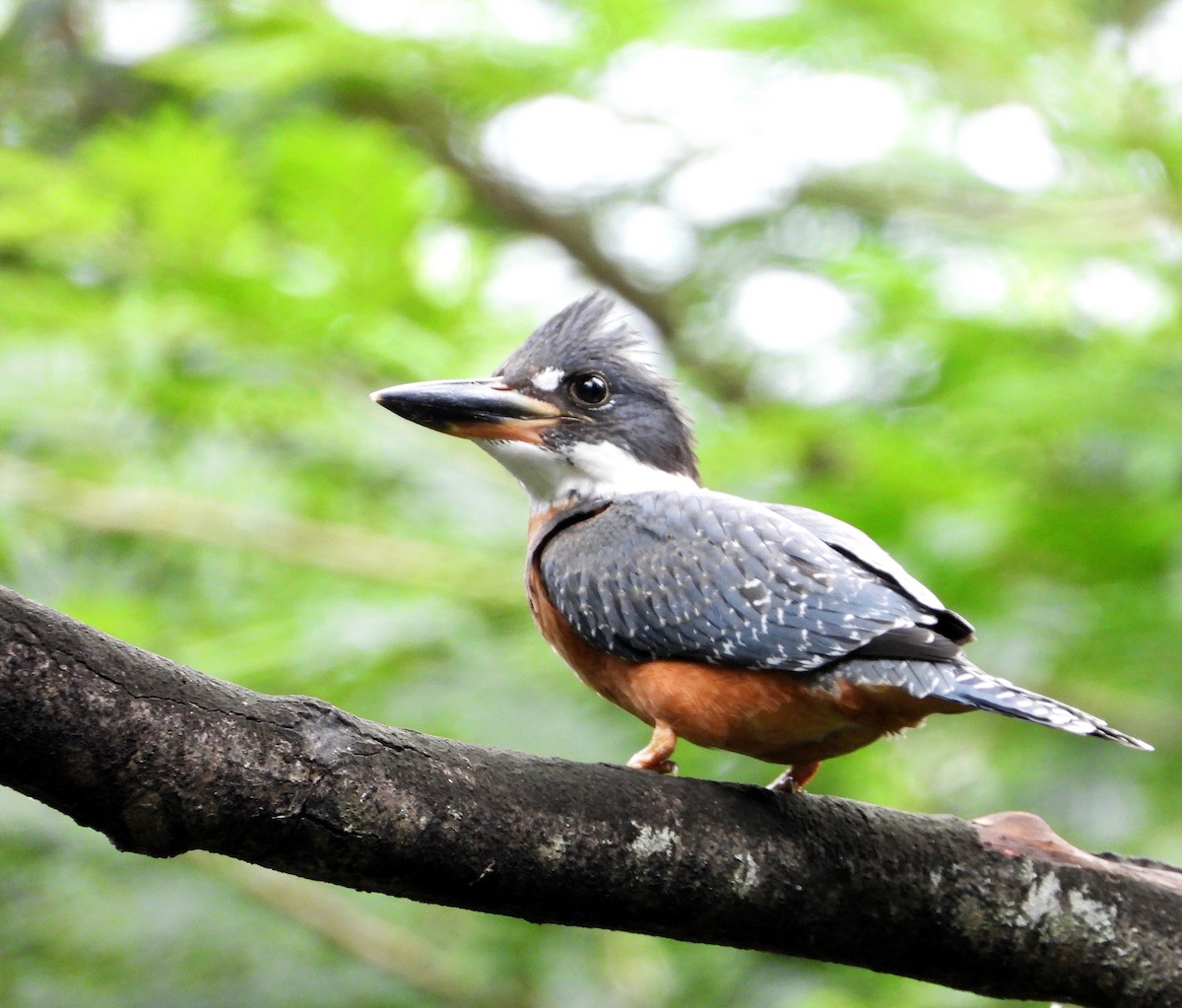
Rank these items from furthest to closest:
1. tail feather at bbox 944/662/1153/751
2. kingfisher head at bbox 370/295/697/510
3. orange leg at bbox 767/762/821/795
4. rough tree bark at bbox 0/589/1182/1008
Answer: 1. kingfisher head at bbox 370/295/697/510
2. orange leg at bbox 767/762/821/795
3. tail feather at bbox 944/662/1153/751
4. rough tree bark at bbox 0/589/1182/1008

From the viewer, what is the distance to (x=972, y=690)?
2615 mm

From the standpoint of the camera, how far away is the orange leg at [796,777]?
3.17 m

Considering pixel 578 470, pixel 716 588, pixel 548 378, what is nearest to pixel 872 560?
pixel 716 588

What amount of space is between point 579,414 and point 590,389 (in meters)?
0.08

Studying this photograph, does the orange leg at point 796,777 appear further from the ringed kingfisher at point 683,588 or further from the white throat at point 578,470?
the white throat at point 578,470

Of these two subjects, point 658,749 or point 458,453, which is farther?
point 458,453

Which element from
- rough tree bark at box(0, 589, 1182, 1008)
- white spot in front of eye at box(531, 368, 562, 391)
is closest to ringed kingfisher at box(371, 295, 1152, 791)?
white spot in front of eye at box(531, 368, 562, 391)

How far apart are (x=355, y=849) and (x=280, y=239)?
4281 millimetres

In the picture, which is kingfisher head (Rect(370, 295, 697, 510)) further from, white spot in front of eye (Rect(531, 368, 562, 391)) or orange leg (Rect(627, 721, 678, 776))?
orange leg (Rect(627, 721, 678, 776))

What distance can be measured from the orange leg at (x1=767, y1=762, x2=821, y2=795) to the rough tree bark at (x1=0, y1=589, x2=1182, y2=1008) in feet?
0.76

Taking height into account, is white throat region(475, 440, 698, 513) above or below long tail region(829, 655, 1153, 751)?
below

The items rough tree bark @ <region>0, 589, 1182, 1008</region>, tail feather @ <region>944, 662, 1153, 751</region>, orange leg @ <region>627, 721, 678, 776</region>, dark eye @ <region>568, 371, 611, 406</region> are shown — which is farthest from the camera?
dark eye @ <region>568, 371, 611, 406</region>

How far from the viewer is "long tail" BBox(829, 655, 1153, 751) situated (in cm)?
251

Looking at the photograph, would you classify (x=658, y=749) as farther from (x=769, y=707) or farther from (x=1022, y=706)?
(x=1022, y=706)
